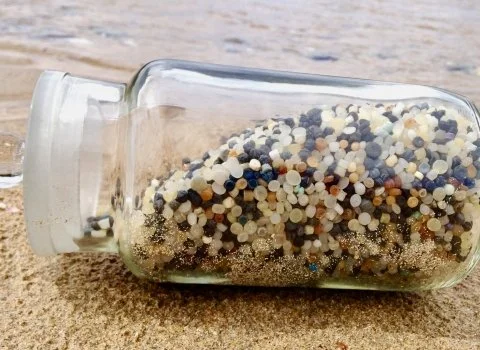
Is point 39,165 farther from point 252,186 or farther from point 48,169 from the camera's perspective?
point 252,186

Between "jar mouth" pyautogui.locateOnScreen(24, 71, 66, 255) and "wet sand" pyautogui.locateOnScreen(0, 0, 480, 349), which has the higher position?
"jar mouth" pyautogui.locateOnScreen(24, 71, 66, 255)

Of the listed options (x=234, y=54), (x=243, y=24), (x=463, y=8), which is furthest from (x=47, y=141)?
(x=463, y=8)

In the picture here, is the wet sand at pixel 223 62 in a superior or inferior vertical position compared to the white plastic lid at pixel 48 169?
inferior

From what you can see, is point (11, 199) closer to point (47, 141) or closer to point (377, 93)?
point (47, 141)

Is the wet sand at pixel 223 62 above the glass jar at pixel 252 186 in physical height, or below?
below

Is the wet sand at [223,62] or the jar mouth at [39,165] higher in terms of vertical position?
the jar mouth at [39,165]

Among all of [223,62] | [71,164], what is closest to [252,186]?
[71,164]
